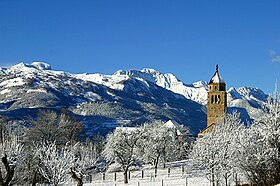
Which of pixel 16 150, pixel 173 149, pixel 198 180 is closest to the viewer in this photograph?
pixel 16 150

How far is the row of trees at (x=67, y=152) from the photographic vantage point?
41156 millimetres


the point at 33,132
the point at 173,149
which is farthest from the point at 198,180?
the point at 33,132

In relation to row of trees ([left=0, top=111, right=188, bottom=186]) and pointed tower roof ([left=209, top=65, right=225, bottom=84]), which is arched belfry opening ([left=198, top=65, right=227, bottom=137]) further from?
row of trees ([left=0, top=111, right=188, bottom=186])

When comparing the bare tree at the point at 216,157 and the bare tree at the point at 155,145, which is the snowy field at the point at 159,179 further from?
the bare tree at the point at 216,157

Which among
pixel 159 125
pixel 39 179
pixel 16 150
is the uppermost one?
pixel 159 125

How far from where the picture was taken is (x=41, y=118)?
84.0 metres

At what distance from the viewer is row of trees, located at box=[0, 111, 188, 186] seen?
41.2 metres

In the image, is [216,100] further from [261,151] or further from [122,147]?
[261,151]

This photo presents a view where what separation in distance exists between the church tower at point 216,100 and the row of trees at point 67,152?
1831 centimetres

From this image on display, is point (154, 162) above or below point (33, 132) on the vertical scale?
below

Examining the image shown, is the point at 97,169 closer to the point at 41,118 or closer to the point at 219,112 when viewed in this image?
the point at 41,118

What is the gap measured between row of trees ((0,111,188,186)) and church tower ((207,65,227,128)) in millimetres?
18307

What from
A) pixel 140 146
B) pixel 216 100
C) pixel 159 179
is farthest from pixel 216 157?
pixel 216 100

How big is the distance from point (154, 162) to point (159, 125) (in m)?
11.5
